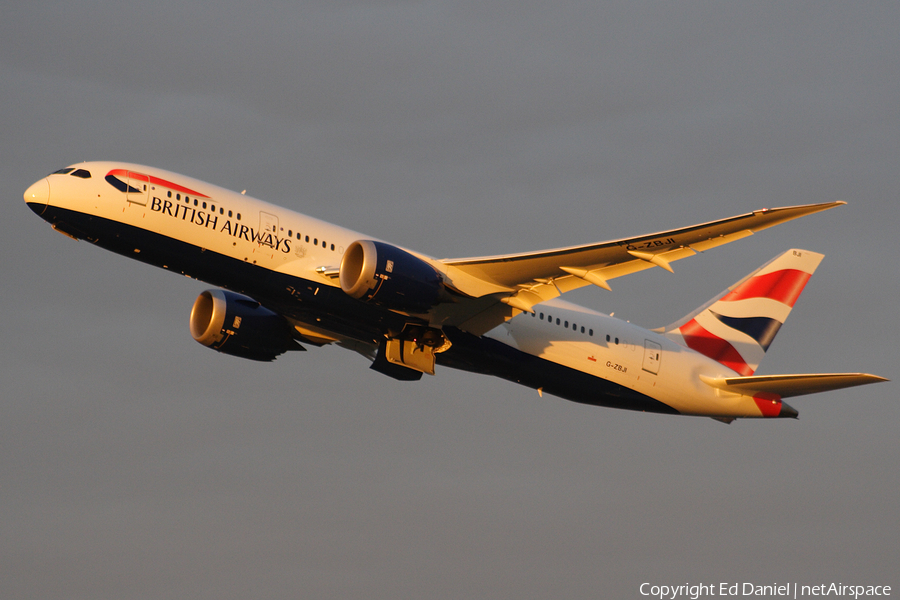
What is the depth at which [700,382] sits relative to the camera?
40.4 metres

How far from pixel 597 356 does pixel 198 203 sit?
50.7 feet

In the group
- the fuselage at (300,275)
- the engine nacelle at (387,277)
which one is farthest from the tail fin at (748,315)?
the engine nacelle at (387,277)

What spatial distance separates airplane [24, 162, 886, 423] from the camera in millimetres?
32625

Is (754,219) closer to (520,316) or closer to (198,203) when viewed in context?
(520,316)

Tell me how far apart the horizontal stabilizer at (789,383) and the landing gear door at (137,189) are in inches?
864

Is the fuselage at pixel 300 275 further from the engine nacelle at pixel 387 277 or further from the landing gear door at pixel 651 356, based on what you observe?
the engine nacelle at pixel 387 277

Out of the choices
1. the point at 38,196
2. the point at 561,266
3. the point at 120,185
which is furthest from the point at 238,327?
the point at 561,266

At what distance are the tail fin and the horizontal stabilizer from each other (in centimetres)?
244

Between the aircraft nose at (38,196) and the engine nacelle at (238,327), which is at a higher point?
the aircraft nose at (38,196)

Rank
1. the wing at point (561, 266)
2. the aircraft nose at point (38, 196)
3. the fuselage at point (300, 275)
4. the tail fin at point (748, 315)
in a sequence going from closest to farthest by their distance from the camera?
the wing at point (561, 266), the aircraft nose at point (38, 196), the fuselage at point (300, 275), the tail fin at point (748, 315)

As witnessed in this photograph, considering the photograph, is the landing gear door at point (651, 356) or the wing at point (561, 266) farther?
the landing gear door at point (651, 356)

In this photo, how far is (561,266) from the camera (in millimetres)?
33156

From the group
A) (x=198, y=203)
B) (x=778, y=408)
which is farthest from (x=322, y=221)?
(x=778, y=408)

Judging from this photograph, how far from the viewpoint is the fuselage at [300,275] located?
32969mm
